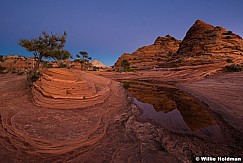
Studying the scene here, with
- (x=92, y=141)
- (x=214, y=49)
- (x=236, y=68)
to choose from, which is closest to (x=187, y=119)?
(x=92, y=141)

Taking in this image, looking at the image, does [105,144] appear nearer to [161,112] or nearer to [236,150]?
[236,150]

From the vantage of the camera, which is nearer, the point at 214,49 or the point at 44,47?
the point at 44,47

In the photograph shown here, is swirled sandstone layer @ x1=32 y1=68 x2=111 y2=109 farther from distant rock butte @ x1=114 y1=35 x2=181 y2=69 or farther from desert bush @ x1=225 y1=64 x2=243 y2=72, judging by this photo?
distant rock butte @ x1=114 y1=35 x2=181 y2=69

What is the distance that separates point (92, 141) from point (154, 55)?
77871mm

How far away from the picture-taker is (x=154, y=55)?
78.1 metres

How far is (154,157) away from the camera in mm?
4062

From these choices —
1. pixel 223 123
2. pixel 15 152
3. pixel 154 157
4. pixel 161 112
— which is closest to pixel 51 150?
pixel 15 152

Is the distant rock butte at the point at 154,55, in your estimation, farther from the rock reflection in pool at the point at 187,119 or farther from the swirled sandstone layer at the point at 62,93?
the rock reflection in pool at the point at 187,119

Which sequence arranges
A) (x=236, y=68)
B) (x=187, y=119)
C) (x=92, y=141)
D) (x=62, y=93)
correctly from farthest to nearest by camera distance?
(x=236, y=68) → (x=62, y=93) → (x=187, y=119) → (x=92, y=141)

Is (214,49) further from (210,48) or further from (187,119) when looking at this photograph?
(187,119)

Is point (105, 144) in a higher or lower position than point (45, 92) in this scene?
lower

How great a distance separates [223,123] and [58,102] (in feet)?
29.3

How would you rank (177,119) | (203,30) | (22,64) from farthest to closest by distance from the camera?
(203,30) → (22,64) → (177,119)

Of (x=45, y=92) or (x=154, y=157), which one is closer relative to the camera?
(x=154, y=157)
